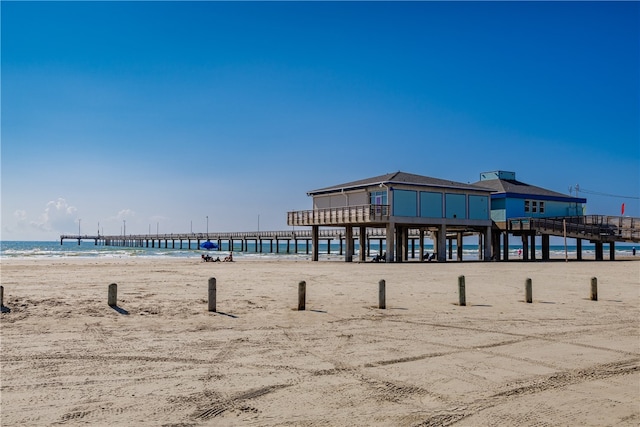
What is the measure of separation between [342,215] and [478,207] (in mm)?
12553

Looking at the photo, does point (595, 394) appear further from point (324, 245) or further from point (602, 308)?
point (324, 245)

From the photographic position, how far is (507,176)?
57.6m

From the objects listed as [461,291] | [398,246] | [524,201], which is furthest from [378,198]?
[461,291]

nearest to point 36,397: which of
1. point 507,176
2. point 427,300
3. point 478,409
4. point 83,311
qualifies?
point 478,409

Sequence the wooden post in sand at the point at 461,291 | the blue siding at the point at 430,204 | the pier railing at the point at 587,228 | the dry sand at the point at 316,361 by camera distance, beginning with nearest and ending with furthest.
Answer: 1. the dry sand at the point at 316,361
2. the wooden post in sand at the point at 461,291
3. the blue siding at the point at 430,204
4. the pier railing at the point at 587,228

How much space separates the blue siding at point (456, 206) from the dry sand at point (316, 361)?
92.6 ft

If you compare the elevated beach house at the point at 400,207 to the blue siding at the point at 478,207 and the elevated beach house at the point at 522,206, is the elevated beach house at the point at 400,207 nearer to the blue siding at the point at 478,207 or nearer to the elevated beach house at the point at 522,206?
the blue siding at the point at 478,207

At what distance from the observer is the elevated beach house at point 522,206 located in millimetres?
50125

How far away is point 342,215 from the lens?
1797 inches

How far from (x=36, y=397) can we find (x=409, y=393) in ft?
17.5

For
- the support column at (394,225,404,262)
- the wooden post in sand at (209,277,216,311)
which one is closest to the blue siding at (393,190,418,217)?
the support column at (394,225,404,262)

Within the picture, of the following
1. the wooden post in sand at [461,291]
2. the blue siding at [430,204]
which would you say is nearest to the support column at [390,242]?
the blue siding at [430,204]

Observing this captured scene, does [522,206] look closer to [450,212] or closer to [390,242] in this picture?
[450,212]

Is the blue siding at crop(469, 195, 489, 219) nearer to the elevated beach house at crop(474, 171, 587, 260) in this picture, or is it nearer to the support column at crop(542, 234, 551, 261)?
the elevated beach house at crop(474, 171, 587, 260)
